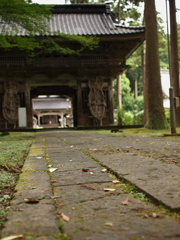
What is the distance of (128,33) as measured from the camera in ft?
46.6

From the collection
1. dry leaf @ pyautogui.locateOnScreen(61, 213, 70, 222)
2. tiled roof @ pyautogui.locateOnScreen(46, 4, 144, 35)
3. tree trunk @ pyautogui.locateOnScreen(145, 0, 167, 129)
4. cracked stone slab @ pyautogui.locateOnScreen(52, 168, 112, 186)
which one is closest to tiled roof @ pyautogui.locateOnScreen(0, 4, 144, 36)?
tiled roof @ pyautogui.locateOnScreen(46, 4, 144, 35)

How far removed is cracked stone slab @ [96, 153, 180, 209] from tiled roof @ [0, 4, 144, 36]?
12699 mm

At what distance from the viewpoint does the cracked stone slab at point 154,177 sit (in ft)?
4.91

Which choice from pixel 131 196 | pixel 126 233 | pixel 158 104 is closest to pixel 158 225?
pixel 126 233

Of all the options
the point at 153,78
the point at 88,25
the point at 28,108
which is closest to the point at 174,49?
the point at 153,78

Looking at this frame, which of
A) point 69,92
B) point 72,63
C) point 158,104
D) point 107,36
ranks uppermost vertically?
point 107,36

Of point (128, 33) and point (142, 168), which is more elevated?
point (128, 33)

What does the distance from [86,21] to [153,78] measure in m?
8.94

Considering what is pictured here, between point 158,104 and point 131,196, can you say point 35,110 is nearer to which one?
point 158,104

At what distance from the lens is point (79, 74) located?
1616 cm

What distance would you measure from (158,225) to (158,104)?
989cm

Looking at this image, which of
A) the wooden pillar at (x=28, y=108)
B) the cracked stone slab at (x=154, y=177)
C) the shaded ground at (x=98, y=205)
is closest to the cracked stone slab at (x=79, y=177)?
the shaded ground at (x=98, y=205)

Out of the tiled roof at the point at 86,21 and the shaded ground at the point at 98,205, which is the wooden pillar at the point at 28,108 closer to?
the tiled roof at the point at 86,21

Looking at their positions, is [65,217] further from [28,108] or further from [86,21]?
[86,21]
